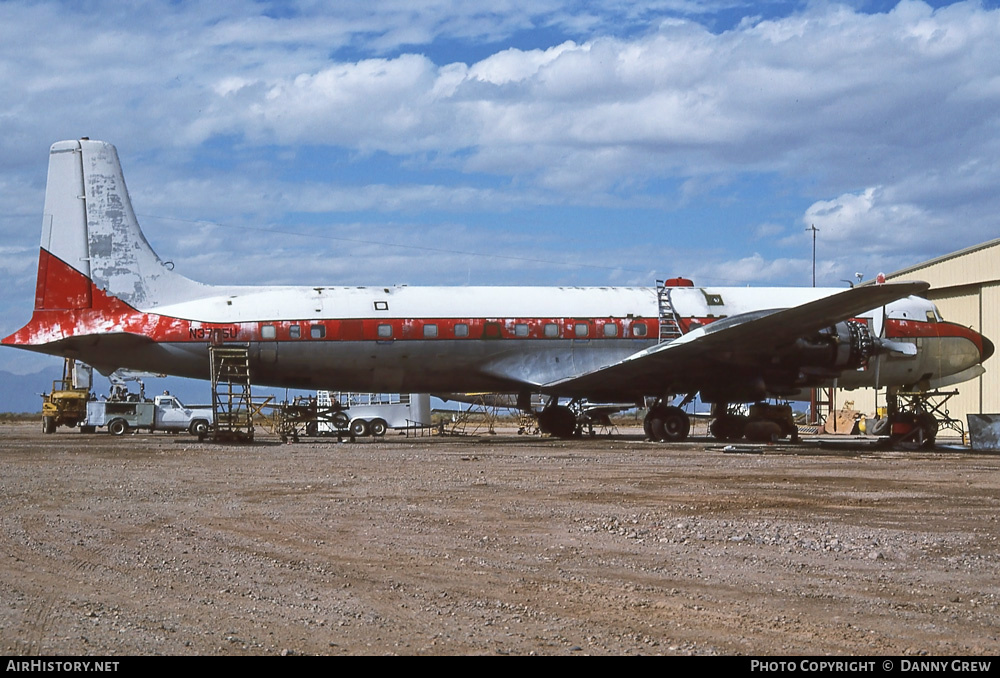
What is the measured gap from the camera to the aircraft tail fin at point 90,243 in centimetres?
2769

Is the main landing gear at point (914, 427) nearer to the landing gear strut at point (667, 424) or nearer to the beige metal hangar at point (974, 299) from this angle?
the landing gear strut at point (667, 424)

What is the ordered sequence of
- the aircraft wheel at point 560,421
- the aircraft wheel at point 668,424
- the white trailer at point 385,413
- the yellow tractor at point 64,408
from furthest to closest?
the yellow tractor at point 64,408
the white trailer at point 385,413
the aircraft wheel at point 560,421
the aircraft wheel at point 668,424

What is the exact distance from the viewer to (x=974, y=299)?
4200 cm

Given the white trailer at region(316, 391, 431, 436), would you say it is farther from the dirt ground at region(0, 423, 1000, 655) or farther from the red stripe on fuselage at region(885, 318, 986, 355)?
the dirt ground at region(0, 423, 1000, 655)

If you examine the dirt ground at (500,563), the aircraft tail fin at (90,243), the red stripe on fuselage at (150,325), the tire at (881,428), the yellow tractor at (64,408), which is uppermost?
the aircraft tail fin at (90,243)

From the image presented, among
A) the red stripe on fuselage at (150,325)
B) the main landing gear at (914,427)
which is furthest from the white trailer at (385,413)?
the main landing gear at (914,427)

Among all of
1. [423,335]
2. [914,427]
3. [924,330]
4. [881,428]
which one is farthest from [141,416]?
[924,330]

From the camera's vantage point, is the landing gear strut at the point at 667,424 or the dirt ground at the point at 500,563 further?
the landing gear strut at the point at 667,424

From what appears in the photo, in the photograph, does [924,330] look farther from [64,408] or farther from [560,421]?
[64,408]

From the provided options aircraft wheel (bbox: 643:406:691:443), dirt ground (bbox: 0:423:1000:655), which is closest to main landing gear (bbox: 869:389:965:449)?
aircraft wheel (bbox: 643:406:691:443)

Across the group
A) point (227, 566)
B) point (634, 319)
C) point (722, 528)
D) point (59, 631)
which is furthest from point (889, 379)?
point (59, 631)

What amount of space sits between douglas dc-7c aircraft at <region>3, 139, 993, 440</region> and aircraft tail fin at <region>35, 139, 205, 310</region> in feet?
0.12

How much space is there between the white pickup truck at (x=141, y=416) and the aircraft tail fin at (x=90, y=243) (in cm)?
1857
